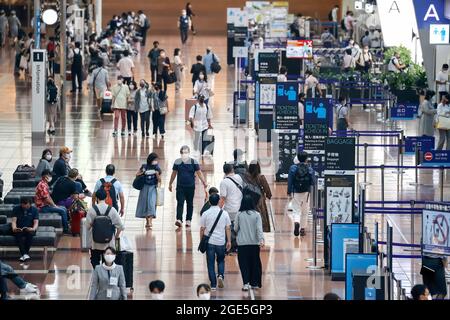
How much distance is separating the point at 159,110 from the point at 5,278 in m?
14.2

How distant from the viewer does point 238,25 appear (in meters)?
48.2

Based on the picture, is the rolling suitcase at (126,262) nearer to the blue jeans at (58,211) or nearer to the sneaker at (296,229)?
the blue jeans at (58,211)

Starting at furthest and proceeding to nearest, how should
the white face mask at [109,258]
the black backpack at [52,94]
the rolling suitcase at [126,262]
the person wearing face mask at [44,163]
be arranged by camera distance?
the black backpack at [52,94] < the person wearing face mask at [44,163] < the rolling suitcase at [126,262] < the white face mask at [109,258]

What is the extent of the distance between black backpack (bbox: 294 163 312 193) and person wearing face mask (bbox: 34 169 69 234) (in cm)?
341

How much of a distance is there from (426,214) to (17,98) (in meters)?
24.2

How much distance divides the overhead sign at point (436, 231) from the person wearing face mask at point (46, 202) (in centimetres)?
638

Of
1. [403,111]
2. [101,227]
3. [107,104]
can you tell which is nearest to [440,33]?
[403,111]

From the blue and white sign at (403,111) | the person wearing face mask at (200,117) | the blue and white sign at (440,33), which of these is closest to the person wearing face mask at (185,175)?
the person wearing face mask at (200,117)

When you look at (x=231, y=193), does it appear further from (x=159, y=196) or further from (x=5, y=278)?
(x=5, y=278)

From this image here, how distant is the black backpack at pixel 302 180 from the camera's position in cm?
2180

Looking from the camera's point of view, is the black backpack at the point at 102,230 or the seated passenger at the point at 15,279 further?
the black backpack at the point at 102,230

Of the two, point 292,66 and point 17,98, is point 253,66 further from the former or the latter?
point 17,98

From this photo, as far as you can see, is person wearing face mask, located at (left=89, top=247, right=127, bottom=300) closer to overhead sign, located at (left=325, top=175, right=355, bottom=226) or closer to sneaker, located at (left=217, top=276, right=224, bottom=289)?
sneaker, located at (left=217, top=276, right=224, bottom=289)
